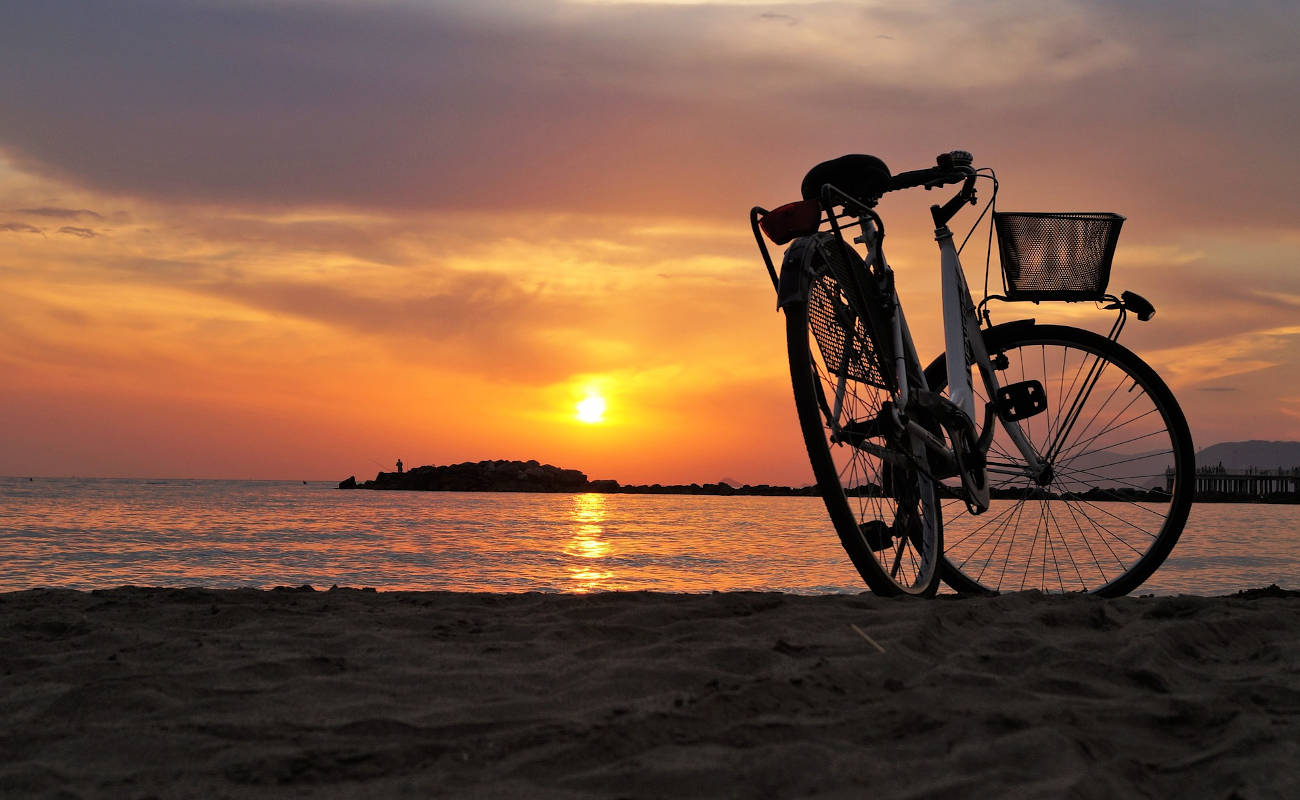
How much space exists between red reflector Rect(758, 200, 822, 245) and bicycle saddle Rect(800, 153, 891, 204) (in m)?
0.23

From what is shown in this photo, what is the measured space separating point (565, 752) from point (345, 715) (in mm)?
648

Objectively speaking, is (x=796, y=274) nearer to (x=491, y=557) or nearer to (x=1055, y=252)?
(x=1055, y=252)

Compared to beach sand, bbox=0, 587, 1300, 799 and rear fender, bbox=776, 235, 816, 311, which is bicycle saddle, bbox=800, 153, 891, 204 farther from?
beach sand, bbox=0, 587, 1300, 799

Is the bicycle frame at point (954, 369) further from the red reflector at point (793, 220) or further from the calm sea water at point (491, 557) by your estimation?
the calm sea water at point (491, 557)

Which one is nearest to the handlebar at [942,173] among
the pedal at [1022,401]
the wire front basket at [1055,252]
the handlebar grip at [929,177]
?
the handlebar grip at [929,177]

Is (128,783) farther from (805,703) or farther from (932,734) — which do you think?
(932,734)

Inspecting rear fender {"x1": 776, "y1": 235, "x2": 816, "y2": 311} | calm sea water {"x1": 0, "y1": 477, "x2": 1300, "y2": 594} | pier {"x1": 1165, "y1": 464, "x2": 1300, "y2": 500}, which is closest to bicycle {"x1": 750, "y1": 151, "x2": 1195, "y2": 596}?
rear fender {"x1": 776, "y1": 235, "x2": 816, "y2": 311}

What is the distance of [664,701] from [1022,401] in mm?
2936

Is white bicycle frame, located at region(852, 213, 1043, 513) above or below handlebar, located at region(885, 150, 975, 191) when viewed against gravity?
below

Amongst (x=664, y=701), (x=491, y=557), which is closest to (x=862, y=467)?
(x=664, y=701)

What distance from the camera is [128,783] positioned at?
5.72 feet

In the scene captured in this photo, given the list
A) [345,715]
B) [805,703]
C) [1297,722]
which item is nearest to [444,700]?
[345,715]

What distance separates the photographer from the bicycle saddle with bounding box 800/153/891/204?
3748 millimetres

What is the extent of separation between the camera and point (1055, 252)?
420cm
